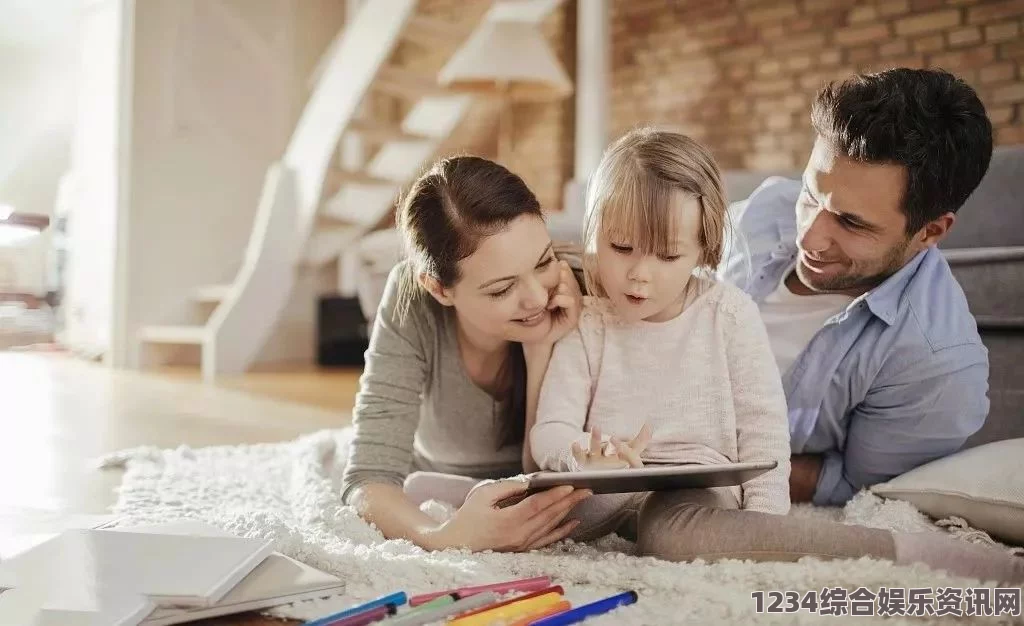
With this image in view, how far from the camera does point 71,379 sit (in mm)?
2504

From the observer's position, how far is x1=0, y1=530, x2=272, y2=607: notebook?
32.4 inches

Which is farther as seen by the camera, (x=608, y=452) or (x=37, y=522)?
(x=37, y=522)

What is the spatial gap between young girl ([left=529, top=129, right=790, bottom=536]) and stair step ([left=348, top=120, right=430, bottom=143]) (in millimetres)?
2865

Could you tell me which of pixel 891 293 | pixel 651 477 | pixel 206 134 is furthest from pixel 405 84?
pixel 651 477

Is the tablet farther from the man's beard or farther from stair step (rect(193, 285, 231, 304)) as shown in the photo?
stair step (rect(193, 285, 231, 304))

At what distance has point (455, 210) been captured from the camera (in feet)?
3.86

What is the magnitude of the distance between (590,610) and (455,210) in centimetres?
55

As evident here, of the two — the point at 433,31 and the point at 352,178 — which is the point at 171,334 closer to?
the point at 352,178

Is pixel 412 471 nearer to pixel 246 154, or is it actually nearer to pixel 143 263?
pixel 143 263

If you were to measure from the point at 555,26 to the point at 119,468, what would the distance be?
354cm

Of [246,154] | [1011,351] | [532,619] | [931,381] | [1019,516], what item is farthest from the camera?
[246,154]

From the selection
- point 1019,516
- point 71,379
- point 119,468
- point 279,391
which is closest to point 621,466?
point 1019,516

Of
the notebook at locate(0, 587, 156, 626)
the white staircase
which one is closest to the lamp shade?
the white staircase

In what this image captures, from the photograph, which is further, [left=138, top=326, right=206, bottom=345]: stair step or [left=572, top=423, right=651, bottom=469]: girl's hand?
[left=138, top=326, right=206, bottom=345]: stair step
